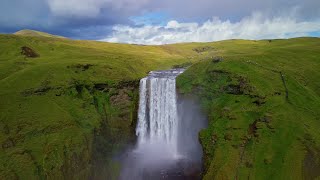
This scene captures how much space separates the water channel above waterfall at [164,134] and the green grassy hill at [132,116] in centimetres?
175

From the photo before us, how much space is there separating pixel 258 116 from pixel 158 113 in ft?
54.3

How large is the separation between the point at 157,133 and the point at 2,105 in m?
24.4

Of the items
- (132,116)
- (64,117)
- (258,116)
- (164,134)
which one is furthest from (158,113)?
(258,116)

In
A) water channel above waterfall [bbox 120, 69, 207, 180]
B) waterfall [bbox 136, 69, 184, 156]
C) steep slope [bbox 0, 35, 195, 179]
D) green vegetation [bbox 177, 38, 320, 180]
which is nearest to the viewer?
green vegetation [bbox 177, 38, 320, 180]

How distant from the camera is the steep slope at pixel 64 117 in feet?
157

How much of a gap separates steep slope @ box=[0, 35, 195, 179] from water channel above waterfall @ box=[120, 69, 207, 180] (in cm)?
206

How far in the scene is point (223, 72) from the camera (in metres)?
59.6

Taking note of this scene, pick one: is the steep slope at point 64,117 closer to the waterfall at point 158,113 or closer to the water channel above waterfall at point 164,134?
the waterfall at point 158,113

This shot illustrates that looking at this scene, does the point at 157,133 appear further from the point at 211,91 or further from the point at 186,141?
the point at 211,91

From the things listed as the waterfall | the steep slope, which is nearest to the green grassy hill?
the steep slope

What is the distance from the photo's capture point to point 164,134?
192ft

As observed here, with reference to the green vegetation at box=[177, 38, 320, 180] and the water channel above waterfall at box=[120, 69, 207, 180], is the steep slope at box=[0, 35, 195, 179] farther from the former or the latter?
the green vegetation at box=[177, 38, 320, 180]

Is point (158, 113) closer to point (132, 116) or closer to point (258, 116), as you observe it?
point (132, 116)

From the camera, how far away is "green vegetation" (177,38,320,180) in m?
45.8
